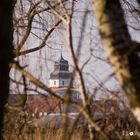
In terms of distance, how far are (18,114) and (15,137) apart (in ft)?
1.03

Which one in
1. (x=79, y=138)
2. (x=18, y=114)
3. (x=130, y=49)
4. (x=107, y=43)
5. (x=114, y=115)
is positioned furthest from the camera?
(x=18, y=114)

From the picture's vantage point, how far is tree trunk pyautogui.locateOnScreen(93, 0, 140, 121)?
6.57 feet

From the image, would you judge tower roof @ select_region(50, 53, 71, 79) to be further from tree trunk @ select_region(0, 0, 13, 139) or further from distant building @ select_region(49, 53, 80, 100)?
tree trunk @ select_region(0, 0, 13, 139)

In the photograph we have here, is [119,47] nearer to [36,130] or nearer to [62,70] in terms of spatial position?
[62,70]

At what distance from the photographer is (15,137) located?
19.1 ft

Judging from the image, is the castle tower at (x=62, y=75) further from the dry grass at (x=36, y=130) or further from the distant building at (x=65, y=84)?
the dry grass at (x=36, y=130)

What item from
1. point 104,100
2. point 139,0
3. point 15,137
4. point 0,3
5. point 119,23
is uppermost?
point 139,0

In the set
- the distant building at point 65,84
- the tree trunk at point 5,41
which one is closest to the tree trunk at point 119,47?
the distant building at point 65,84

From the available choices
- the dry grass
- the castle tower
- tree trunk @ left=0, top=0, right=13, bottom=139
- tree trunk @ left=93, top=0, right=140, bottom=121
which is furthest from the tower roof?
the dry grass

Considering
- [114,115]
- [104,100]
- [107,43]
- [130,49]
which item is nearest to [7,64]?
[107,43]

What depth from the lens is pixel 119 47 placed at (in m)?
2.08

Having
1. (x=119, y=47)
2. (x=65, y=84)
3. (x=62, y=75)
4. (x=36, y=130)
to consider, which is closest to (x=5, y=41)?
(x=65, y=84)

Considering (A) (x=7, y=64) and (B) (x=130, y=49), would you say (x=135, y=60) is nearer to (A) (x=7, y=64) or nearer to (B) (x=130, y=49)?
(B) (x=130, y=49)

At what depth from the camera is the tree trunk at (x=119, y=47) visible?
2.00 meters
